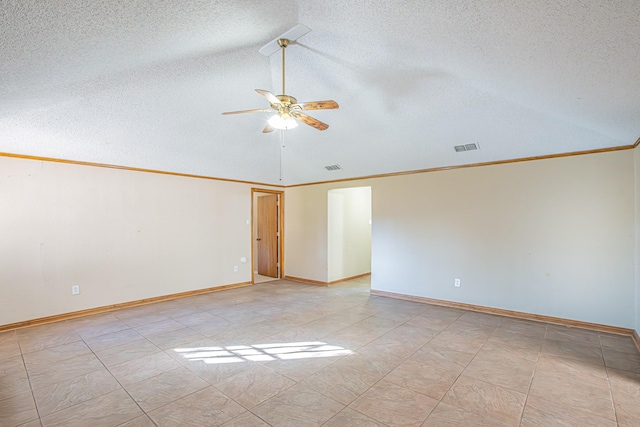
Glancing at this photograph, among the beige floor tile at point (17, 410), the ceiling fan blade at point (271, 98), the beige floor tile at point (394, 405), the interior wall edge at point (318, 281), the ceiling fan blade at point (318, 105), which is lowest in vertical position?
the interior wall edge at point (318, 281)

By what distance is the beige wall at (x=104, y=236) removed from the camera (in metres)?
3.89

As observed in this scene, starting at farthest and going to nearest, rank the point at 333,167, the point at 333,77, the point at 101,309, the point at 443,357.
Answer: the point at 333,167 < the point at 101,309 < the point at 333,77 < the point at 443,357

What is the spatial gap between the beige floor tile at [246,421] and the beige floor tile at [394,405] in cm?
67

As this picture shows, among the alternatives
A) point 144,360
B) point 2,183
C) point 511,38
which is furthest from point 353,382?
point 2,183

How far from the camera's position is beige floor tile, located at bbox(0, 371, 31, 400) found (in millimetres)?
2344

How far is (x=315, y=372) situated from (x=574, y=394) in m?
2.09

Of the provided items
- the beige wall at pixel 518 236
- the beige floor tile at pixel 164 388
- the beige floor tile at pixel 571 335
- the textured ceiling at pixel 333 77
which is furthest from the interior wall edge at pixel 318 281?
the beige floor tile at pixel 164 388

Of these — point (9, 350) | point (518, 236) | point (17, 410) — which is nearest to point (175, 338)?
point (17, 410)

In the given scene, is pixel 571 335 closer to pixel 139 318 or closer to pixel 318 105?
pixel 318 105

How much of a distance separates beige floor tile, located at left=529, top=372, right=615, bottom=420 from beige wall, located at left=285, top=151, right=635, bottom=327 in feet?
5.81

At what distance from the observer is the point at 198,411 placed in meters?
2.11

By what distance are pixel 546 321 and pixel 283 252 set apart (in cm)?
520

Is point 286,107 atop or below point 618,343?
atop

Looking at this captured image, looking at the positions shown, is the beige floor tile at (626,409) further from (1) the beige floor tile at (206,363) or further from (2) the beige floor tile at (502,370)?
(1) the beige floor tile at (206,363)
